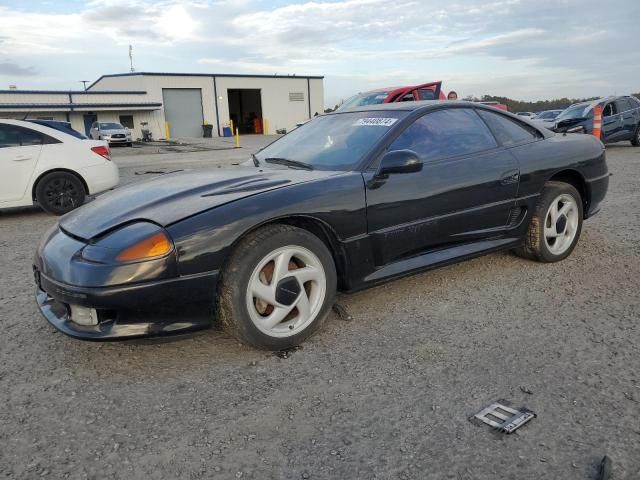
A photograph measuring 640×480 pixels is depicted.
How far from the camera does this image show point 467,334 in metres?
3.07

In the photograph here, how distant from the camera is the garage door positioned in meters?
38.3

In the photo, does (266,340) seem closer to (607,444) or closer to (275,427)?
(275,427)

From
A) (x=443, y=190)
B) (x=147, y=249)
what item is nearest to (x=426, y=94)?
(x=443, y=190)

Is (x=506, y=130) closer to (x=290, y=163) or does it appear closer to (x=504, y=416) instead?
(x=290, y=163)

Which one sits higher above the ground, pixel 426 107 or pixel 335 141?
pixel 426 107

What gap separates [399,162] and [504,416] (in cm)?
154

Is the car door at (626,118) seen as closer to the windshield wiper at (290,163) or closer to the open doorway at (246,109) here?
the windshield wiper at (290,163)

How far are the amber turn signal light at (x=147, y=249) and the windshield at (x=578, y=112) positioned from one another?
14.3 meters

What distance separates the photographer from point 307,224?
120 inches

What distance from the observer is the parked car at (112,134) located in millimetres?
28203

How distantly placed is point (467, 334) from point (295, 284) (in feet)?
3.51

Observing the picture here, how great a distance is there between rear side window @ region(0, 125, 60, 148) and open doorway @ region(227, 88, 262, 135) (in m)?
36.6

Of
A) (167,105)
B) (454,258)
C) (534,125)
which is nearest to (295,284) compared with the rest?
(454,258)

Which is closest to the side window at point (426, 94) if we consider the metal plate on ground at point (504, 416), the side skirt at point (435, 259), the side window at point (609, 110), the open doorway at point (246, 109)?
the side window at point (609, 110)
